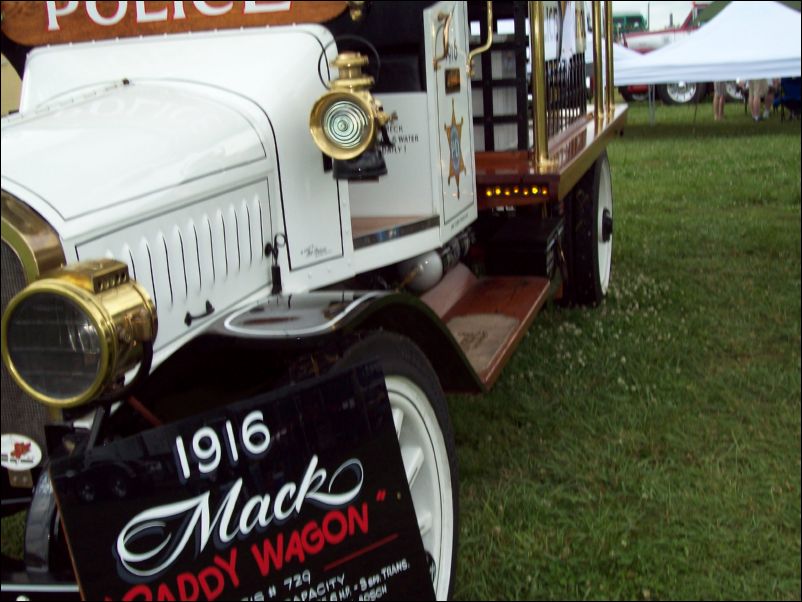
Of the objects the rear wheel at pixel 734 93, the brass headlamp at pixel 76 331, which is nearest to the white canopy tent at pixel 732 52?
the rear wheel at pixel 734 93

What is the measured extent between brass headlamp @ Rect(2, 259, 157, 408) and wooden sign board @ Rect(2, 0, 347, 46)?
1.32 meters

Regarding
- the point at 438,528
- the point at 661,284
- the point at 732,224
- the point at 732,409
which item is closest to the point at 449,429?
the point at 438,528

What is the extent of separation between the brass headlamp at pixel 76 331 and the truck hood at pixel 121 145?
0.26 meters

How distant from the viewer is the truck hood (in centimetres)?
189

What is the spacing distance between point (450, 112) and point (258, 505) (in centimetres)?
202

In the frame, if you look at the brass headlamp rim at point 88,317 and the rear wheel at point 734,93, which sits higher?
the brass headlamp rim at point 88,317

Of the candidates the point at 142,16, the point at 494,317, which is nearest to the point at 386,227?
the point at 494,317

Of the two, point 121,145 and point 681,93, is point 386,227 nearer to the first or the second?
point 121,145

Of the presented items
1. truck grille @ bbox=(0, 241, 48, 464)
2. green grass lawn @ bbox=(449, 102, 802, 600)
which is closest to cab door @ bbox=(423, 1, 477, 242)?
green grass lawn @ bbox=(449, 102, 802, 600)

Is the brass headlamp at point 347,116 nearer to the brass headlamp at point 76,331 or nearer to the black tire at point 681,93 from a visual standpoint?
the brass headlamp at point 76,331

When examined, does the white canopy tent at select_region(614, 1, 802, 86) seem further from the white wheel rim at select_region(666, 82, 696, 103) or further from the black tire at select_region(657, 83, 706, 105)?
the white wheel rim at select_region(666, 82, 696, 103)

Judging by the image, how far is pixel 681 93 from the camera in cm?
1688

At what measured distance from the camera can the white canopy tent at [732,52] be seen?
12.8 meters

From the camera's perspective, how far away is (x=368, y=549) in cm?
196
